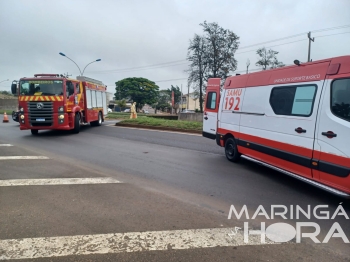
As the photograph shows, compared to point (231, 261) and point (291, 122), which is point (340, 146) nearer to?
point (291, 122)

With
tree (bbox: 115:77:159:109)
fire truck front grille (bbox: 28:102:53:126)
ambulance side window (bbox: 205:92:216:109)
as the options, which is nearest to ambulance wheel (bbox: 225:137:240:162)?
ambulance side window (bbox: 205:92:216:109)

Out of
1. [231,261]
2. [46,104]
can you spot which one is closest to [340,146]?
[231,261]

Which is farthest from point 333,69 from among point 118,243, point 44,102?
point 44,102

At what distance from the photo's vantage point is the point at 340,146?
13.7 feet

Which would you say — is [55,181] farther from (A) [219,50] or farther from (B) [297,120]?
(A) [219,50]

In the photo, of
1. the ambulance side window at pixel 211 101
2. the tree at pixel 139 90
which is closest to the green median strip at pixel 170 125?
the ambulance side window at pixel 211 101

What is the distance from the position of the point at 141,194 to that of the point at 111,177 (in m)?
1.33

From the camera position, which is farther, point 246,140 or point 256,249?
point 246,140

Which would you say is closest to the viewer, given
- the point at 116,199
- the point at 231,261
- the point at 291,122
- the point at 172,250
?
the point at 231,261

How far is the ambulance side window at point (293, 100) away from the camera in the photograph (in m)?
4.91

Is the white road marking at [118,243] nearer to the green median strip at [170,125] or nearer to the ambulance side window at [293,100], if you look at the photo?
the ambulance side window at [293,100]

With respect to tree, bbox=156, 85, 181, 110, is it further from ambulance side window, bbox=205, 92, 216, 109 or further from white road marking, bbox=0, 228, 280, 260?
white road marking, bbox=0, 228, 280, 260

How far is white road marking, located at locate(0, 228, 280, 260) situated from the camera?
9.87 feet

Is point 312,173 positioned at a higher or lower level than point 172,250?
higher
